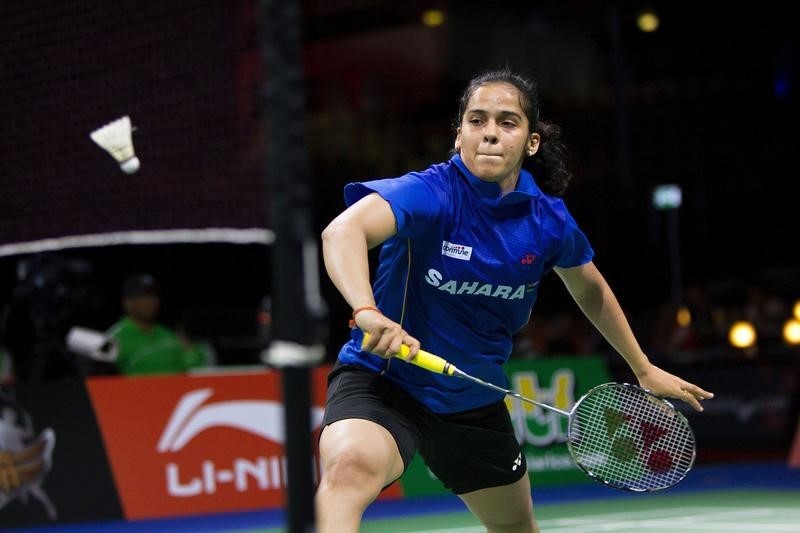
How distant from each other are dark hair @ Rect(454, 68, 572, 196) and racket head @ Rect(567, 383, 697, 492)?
676 millimetres

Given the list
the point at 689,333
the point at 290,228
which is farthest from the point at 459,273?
the point at 689,333

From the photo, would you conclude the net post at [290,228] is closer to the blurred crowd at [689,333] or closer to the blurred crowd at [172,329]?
the blurred crowd at [172,329]

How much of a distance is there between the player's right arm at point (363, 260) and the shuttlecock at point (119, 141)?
2.67 metres

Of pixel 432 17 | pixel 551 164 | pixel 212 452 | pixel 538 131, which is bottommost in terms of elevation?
pixel 212 452

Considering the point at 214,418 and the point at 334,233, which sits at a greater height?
the point at 334,233

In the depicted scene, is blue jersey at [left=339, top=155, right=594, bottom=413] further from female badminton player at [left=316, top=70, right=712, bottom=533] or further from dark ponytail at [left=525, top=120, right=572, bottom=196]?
dark ponytail at [left=525, top=120, right=572, bottom=196]

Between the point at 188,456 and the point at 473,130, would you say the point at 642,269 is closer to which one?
the point at 188,456

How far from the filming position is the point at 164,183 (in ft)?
24.3

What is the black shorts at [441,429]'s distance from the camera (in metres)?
3.73

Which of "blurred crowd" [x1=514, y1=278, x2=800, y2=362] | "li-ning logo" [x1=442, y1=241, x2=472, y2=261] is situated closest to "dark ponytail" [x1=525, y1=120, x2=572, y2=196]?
"li-ning logo" [x1=442, y1=241, x2=472, y2=261]

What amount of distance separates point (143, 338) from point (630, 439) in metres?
5.53

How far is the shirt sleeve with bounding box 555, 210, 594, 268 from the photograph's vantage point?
4.05 metres

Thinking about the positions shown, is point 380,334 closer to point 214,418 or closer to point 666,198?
point 214,418

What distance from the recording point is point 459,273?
3811mm
